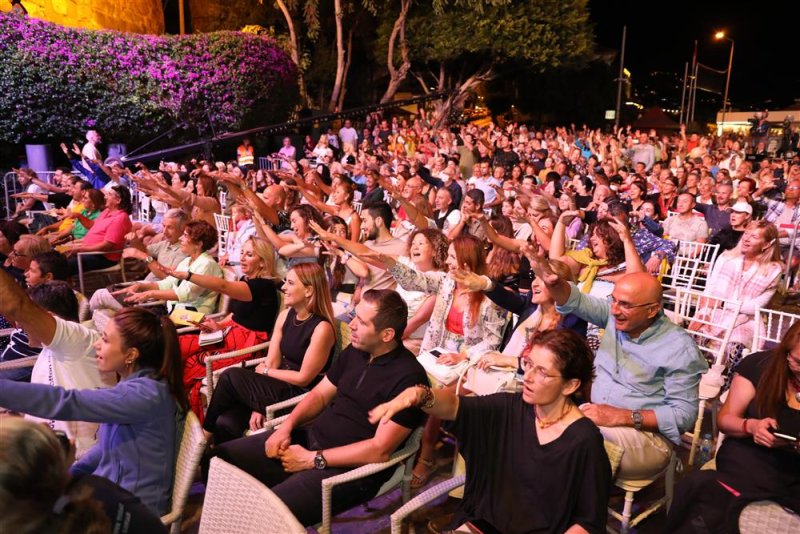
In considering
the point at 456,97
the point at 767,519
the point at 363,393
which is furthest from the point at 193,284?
the point at 456,97

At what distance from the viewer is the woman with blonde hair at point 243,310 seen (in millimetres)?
3844

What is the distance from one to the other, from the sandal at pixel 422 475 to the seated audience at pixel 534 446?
106 cm

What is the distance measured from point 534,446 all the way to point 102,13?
17.1m

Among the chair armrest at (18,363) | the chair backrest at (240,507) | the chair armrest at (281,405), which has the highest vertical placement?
the chair backrest at (240,507)

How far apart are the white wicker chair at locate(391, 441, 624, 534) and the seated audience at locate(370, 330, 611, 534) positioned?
77 mm

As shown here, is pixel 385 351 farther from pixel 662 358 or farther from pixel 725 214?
pixel 725 214

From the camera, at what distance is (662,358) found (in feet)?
8.80

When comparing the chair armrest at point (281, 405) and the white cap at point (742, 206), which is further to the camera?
the white cap at point (742, 206)

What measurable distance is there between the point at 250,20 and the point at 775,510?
2145 centimetres

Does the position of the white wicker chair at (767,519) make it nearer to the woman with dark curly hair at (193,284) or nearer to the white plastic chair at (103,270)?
the woman with dark curly hair at (193,284)

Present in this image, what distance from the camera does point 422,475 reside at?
335cm

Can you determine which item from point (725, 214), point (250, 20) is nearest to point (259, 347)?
point (725, 214)

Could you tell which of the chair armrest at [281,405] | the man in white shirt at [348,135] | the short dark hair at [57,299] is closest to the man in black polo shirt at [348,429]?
the chair armrest at [281,405]

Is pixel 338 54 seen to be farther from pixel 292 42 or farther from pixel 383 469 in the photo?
pixel 383 469
